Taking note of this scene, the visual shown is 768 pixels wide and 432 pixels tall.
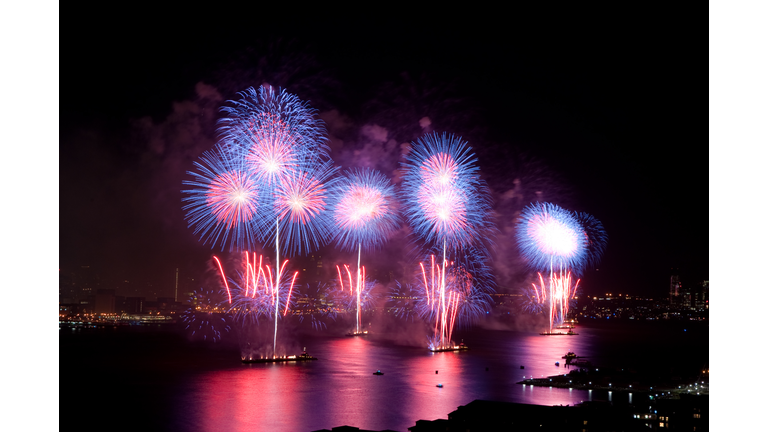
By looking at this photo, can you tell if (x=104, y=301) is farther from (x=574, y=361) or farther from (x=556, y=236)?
(x=574, y=361)

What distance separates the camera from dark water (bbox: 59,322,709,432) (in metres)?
24.1

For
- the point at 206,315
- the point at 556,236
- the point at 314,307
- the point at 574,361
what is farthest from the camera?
the point at 206,315

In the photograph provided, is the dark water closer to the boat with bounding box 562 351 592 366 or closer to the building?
the boat with bounding box 562 351 592 366

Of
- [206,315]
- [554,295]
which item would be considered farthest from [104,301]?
[554,295]

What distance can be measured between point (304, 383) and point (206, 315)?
71805 millimetres

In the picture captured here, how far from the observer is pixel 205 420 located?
77.5ft

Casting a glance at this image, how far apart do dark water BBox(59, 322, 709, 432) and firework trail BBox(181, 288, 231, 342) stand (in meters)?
19.7

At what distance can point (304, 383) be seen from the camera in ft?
100

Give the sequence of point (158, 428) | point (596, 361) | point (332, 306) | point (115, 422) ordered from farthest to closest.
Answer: point (332, 306)
point (596, 361)
point (115, 422)
point (158, 428)

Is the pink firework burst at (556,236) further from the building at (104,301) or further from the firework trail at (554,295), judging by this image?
the building at (104,301)

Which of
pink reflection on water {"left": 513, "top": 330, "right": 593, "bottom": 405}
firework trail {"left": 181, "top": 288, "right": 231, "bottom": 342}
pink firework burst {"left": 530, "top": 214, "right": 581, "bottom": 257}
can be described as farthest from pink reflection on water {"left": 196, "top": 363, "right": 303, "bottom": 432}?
firework trail {"left": 181, "top": 288, "right": 231, "bottom": 342}
